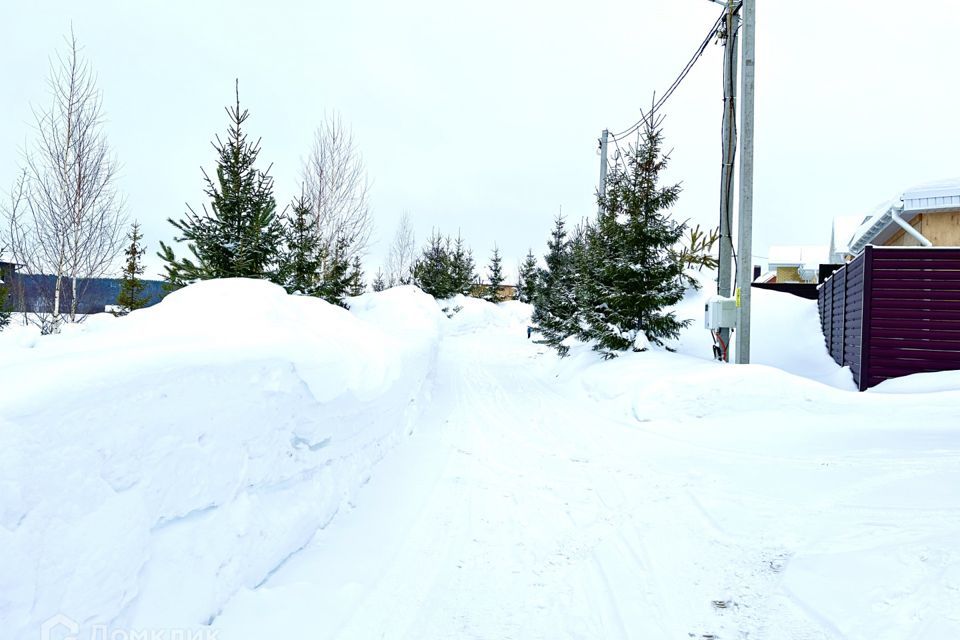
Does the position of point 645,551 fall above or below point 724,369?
below

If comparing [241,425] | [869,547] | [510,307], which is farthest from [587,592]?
[510,307]

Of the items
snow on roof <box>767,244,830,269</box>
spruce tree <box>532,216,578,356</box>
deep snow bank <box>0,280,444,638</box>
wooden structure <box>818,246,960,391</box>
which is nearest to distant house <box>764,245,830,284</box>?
snow on roof <box>767,244,830,269</box>

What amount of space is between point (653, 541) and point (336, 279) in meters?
14.4

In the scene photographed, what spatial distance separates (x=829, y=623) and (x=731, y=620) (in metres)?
0.49

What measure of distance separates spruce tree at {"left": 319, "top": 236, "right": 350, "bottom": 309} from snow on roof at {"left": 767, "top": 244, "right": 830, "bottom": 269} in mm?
32457

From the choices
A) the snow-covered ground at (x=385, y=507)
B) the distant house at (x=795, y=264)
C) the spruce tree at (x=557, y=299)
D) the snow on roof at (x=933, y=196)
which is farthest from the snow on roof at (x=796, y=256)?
the snow-covered ground at (x=385, y=507)

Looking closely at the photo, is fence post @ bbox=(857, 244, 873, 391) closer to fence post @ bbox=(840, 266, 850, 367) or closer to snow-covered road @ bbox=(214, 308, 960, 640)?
fence post @ bbox=(840, 266, 850, 367)

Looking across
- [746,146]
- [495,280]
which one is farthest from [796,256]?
[746,146]

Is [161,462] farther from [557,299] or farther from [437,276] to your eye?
[437,276]

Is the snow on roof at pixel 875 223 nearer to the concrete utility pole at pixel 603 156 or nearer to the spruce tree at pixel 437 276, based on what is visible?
the concrete utility pole at pixel 603 156

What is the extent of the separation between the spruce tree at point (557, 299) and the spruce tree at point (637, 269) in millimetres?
1478

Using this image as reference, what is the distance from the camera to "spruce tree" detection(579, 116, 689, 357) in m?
10.5

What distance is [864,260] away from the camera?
8.52m

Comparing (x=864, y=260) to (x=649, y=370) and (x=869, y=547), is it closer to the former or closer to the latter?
(x=649, y=370)
